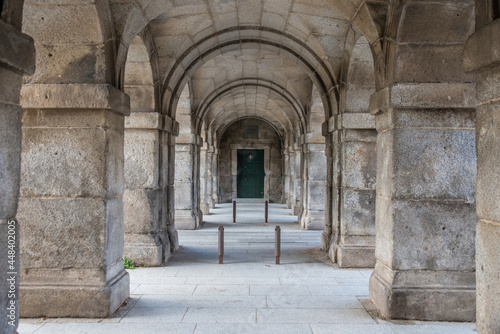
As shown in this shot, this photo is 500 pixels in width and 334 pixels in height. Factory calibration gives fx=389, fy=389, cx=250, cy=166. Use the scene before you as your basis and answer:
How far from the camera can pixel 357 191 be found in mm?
5496

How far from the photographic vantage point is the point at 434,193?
11.8 feet

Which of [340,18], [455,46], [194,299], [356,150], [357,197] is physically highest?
[340,18]

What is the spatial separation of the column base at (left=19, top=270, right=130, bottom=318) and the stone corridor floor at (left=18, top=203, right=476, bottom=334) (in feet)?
0.26

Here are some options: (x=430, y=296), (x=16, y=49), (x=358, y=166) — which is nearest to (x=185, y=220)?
(x=358, y=166)

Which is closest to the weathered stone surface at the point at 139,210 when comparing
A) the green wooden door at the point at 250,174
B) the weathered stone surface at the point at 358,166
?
the weathered stone surface at the point at 358,166

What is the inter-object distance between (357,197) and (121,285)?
Answer: 3.32 m

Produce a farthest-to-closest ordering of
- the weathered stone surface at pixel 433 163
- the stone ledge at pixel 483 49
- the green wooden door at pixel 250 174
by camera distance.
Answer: the green wooden door at pixel 250 174
the weathered stone surface at pixel 433 163
the stone ledge at pixel 483 49

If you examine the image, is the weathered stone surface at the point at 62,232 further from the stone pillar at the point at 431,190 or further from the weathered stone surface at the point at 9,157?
the stone pillar at the point at 431,190

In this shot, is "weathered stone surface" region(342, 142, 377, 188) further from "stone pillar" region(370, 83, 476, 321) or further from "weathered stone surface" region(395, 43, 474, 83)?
"weathered stone surface" region(395, 43, 474, 83)

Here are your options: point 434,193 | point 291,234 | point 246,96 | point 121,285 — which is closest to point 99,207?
point 121,285

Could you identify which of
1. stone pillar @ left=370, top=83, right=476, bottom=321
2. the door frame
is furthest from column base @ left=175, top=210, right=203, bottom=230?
the door frame

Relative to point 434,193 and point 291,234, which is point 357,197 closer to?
point 434,193

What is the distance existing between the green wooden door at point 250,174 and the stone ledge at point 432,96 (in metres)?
15.0

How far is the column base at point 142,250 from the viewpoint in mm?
5445
